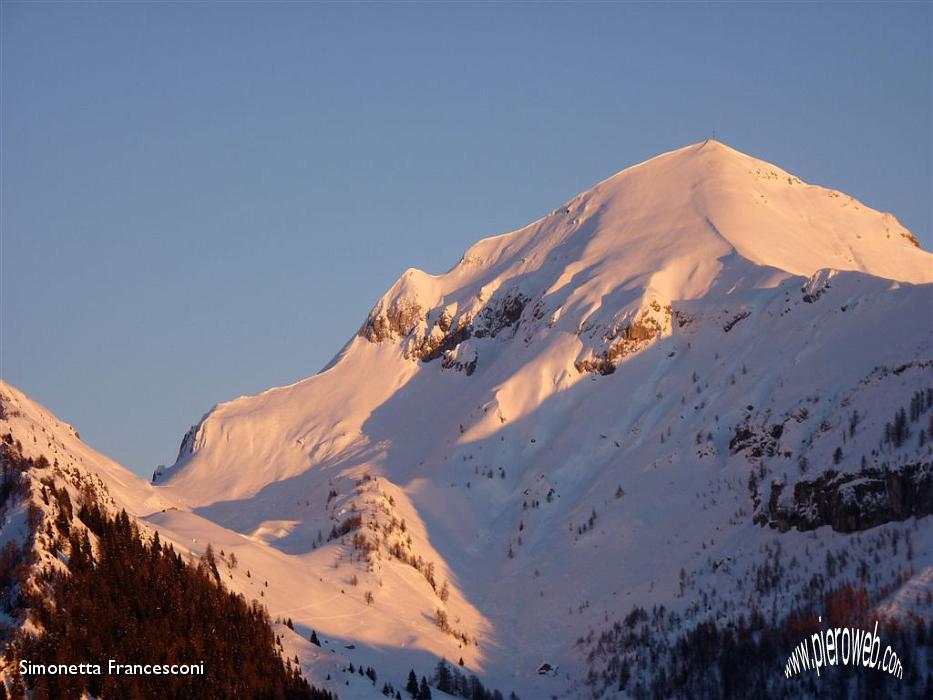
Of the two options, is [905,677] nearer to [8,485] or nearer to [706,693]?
[706,693]

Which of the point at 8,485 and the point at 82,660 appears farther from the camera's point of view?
the point at 8,485

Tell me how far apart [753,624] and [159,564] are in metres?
58.2

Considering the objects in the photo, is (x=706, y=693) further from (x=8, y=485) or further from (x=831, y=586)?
(x=8, y=485)

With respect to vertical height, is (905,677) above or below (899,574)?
below

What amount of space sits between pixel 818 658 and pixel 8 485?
78.4 m

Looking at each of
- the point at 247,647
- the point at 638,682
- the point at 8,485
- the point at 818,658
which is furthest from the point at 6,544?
the point at 818,658

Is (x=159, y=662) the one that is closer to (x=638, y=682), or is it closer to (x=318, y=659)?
(x=318, y=659)

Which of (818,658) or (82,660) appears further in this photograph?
(818,658)

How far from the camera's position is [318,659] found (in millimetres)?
189500

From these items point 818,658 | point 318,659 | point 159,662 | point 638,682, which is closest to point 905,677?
point 818,658

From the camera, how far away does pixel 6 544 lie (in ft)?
598

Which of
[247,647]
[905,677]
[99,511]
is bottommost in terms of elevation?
[905,677]

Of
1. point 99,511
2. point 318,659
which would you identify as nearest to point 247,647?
point 318,659

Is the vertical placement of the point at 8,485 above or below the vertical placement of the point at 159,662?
above
